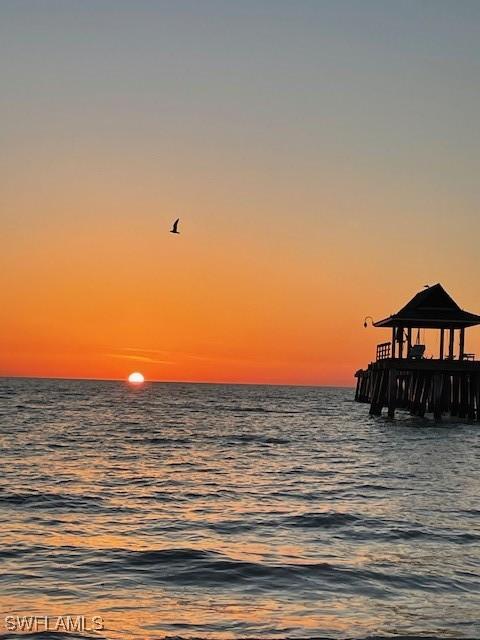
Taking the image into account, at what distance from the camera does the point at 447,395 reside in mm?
44375

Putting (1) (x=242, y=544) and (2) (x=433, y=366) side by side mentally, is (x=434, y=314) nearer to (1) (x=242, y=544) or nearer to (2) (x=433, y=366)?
(2) (x=433, y=366)

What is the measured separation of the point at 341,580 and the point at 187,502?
24.2ft

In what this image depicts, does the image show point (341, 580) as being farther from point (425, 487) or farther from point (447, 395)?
point (447, 395)

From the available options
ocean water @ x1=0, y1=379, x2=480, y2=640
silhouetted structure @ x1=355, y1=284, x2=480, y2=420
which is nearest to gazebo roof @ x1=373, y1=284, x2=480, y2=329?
silhouetted structure @ x1=355, y1=284, x2=480, y2=420

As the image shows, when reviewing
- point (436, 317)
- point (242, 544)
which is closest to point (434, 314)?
point (436, 317)

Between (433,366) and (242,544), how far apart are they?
1191 inches

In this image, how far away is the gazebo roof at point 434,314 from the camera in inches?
1806

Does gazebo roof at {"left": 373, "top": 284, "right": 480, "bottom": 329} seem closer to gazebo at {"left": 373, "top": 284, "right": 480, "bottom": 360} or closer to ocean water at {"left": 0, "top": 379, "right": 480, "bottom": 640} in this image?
gazebo at {"left": 373, "top": 284, "right": 480, "bottom": 360}

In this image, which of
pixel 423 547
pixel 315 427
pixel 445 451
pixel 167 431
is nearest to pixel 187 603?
pixel 423 547

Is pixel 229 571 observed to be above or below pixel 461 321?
below

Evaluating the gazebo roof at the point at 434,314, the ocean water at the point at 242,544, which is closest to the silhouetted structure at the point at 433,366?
the gazebo roof at the point at 434,314

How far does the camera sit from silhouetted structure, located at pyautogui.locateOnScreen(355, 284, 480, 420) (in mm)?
42844

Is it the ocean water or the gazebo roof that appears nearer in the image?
the ocean water

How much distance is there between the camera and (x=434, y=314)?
152 feet
